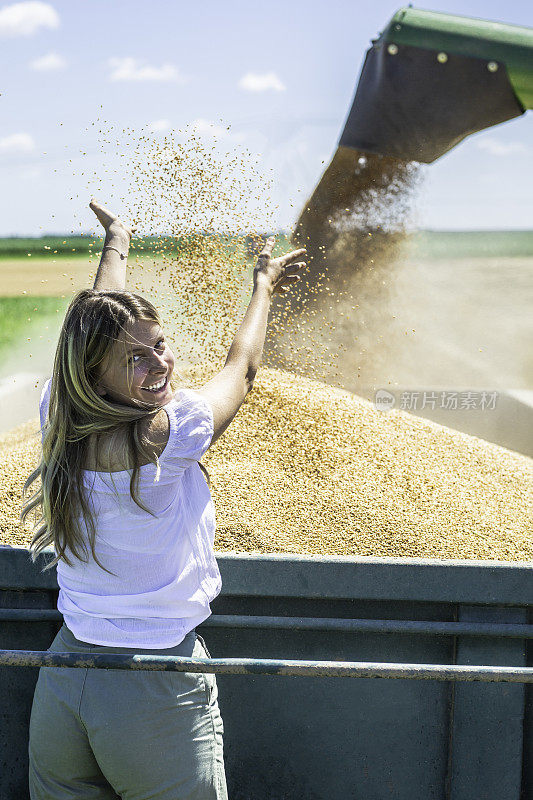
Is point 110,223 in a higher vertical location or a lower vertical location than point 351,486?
higher

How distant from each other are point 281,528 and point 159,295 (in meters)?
1.99

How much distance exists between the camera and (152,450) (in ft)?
4.05

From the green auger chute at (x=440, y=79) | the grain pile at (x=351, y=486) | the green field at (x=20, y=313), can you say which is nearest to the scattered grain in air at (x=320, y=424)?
the grain pile at (x=351, y=486)

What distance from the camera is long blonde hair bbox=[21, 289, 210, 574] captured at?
1229 mm

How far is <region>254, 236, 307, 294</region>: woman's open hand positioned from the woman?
1.65 feet

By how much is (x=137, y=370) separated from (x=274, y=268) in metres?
0.64

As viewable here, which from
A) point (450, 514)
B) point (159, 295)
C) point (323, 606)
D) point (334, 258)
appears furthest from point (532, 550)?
point (334, 258)

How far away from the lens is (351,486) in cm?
222

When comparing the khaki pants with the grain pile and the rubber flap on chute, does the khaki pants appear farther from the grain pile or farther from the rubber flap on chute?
the rubber flap on chute

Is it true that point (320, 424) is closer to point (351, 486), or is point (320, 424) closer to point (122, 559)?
point (351, 486)

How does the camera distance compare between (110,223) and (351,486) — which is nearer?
(110,223)

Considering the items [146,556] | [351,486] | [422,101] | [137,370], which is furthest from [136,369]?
[422,101]

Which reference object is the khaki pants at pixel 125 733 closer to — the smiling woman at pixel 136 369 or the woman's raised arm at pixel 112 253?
the smiling woman at pixel 136 369

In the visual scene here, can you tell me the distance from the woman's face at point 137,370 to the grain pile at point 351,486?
0.71 m
